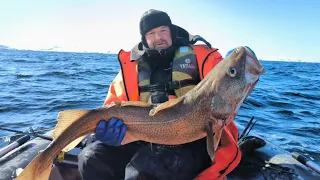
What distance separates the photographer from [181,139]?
335 centimetres

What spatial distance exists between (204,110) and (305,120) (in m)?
10.6

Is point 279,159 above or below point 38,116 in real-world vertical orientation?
above

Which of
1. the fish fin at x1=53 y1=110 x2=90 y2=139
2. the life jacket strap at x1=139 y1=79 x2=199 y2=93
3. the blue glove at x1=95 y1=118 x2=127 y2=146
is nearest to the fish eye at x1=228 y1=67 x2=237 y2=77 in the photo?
the life jacket strap at x1=139 y1=79 x2=199 y2=93

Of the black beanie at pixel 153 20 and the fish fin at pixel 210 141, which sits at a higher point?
the black beanie at pixel 153 20

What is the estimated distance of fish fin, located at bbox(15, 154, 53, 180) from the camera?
3290mm

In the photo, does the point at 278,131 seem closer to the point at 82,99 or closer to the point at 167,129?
the point at 167,129

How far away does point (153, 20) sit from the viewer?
4.59 meters

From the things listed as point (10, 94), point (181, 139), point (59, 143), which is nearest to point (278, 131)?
point (181, 139)

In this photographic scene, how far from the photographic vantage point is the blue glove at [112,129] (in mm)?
3406

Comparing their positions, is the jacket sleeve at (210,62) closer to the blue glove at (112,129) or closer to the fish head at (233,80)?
the fish head at (233,80)

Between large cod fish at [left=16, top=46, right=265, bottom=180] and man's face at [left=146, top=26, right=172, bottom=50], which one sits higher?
man's face at [left=146, top=26, right=172, bottom=50]

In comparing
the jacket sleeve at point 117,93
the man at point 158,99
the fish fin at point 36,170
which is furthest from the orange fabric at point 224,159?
the fish fin at point 36,170

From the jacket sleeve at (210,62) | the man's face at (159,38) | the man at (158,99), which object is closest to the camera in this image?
the man at (158,99)

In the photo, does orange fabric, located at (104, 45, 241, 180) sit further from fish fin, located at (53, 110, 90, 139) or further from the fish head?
fish fin, located at (53, 110, 90, 139)
